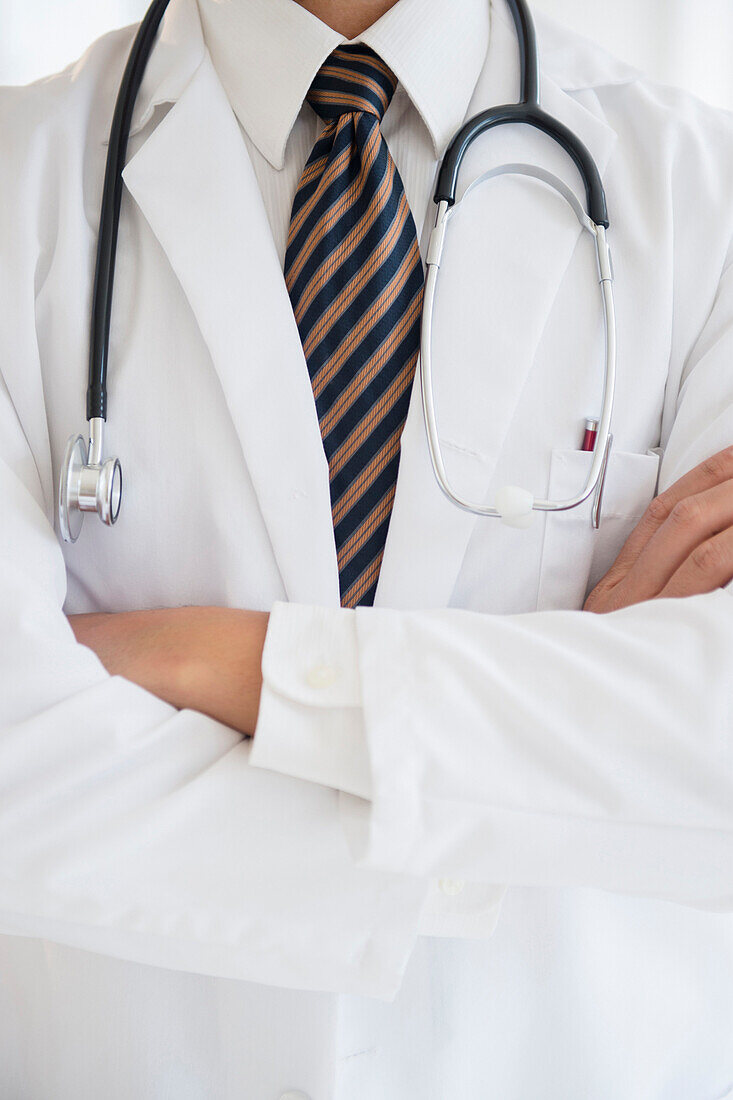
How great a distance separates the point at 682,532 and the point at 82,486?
20.6 inches

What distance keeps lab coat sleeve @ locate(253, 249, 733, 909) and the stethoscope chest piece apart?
0.25 metres

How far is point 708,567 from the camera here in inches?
27.7

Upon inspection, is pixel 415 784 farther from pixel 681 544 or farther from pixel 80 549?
pixel 80 549

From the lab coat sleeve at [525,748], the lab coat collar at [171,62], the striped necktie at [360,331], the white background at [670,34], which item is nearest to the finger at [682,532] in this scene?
the lab coat sleeve at [525,748]

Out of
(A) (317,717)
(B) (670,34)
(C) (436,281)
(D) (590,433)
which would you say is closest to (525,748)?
(A) (317,717)

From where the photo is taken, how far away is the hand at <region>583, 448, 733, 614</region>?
0.71 m

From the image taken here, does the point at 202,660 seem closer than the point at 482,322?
Yes

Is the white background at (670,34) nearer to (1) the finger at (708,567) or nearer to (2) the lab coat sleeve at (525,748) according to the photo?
(1) the finger at (708,567)

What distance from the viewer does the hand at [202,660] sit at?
68 centimetres

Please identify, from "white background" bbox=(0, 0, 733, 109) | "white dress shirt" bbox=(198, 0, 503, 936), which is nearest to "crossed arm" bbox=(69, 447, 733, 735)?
"white dress shirt" bbox=(198, 0, 503, 936)

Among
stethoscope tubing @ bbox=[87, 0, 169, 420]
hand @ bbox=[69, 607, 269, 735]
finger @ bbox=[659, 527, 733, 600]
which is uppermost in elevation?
stethoscope tubing @ bbox=[87, 0, 169, 420]

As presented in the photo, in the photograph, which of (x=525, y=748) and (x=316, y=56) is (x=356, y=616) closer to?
(x=525, y=748)

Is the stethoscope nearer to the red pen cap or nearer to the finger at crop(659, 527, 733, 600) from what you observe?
the red pen cap

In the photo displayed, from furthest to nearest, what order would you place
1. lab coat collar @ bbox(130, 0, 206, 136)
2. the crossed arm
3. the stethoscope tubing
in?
lab coat collar @ bbox(130, 0, 206, 136)
the stethoscope tubing
the crossed arm
